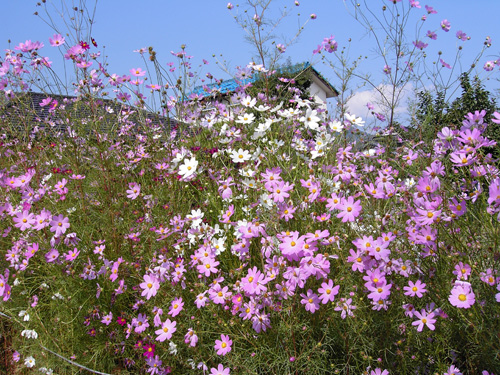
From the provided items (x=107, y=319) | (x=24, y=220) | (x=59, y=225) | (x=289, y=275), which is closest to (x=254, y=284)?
(x=289, y=275)

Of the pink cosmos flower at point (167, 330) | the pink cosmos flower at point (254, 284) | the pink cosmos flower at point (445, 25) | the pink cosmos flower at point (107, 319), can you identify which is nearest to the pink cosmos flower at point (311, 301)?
the pink cosmos flower at point (254, 284)

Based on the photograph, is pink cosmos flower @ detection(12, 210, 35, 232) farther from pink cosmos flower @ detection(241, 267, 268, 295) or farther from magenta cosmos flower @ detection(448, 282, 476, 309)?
magenta cosmos flower @ detection(448, 282, 476, 309)

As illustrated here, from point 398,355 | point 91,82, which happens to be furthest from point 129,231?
point 398,355

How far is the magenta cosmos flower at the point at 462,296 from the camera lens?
4.05 feet

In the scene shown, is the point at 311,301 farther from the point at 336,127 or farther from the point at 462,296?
the point at 336,127

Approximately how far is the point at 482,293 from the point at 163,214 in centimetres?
174

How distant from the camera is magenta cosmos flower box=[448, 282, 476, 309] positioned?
1.23 meters

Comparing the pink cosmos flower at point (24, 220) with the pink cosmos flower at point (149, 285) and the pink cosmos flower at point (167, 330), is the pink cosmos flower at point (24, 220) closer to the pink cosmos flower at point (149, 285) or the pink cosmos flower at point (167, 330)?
the pink cosmos flower at point (149, 285)

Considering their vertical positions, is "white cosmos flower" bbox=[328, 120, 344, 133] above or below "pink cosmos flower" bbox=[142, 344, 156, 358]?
above

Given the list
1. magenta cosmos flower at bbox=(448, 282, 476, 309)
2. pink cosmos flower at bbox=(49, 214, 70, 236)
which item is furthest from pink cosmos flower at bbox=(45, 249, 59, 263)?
magenta cosmos flower at bbox=(448, 282, 476, 309)

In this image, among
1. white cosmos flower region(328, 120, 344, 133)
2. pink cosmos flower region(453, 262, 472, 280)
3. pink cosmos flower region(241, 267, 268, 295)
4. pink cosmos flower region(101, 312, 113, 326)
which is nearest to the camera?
pink cosmos flower region(453, 262, 472, 280)

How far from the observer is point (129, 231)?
7.64 feet

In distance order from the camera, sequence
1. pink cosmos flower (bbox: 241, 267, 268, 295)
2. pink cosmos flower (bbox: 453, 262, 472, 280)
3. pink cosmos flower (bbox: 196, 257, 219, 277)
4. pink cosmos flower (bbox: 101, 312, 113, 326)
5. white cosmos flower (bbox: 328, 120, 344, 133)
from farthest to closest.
A: 1. white cosmos flower (bbox: 328, 120, 344, 133)
2. pink cosmos flower (bbox: 101, 312, 113, 326)
3. pink cosmos flower (bbox: 196, 257, 219, 277)
4. pink cosmos flower (bbox: 241, 267, 268, 295)
5. pink cosmos flower (bbox: 453, 262, 472, 280)

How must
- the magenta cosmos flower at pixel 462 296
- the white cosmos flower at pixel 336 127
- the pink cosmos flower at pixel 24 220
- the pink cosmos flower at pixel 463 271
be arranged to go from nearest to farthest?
the magenta cosmos flower at pixel 462 296
the pink cosmos flower at pixel 463 271
the pink cosmos flower at pixel 24 220
the white cosmos flower at pixel 336 127
